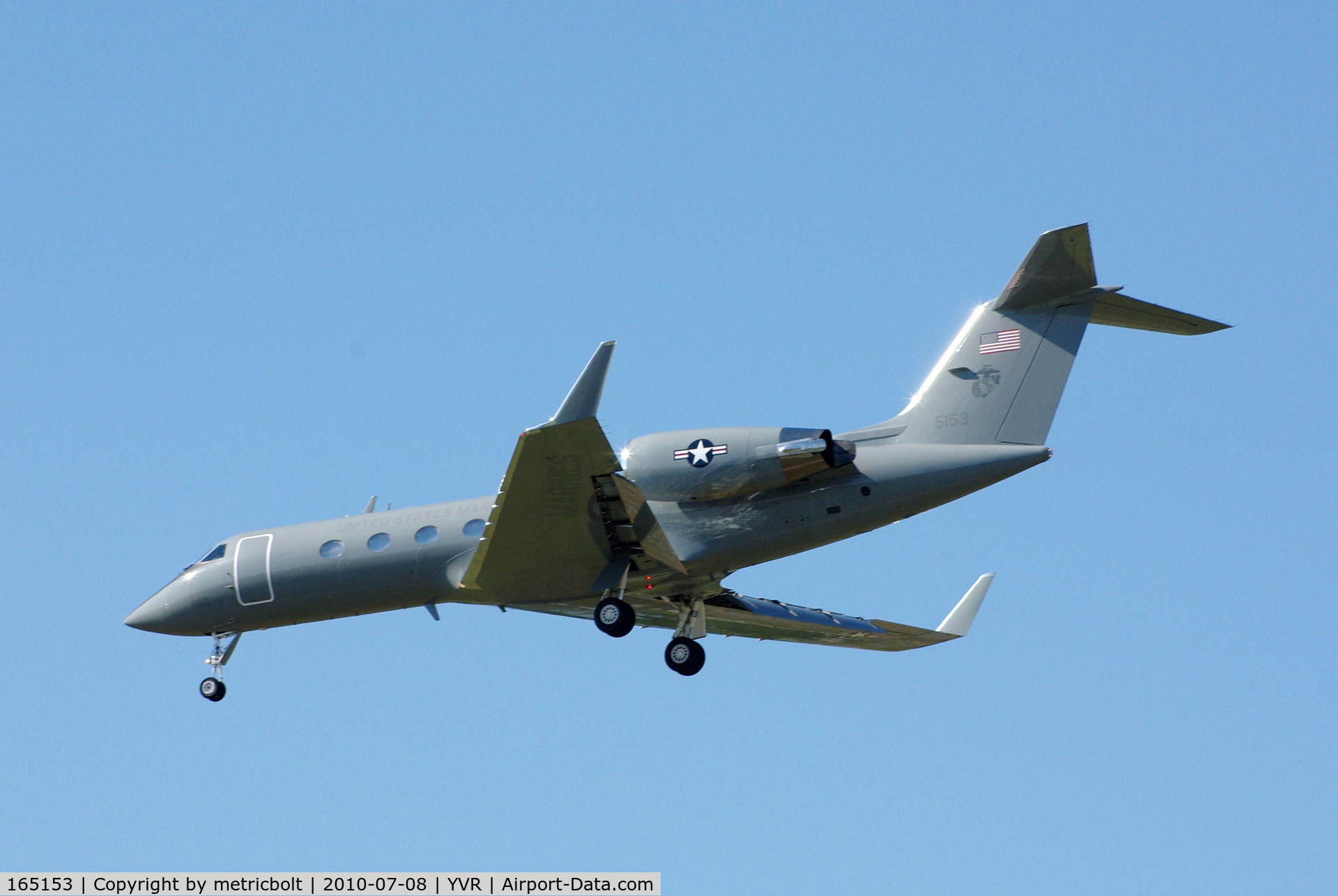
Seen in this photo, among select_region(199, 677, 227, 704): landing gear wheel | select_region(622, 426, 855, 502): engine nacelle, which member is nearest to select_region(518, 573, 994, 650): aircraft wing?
select_region(622, 426, 855, 502): engine nacelle

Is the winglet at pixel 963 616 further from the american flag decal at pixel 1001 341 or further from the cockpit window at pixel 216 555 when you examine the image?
the cockpit window at pixel 216 555

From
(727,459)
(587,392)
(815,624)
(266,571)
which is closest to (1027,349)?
(727,459)

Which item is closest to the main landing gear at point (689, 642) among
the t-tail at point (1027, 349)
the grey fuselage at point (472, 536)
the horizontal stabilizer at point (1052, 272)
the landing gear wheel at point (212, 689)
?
the grey fuselage at point (472, 536)

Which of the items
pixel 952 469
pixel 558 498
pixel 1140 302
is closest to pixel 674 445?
pixel 558 498

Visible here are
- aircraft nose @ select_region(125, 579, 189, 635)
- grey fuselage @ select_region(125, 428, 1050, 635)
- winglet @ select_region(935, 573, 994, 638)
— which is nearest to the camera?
grey fuselage @ select_region(125, 428, 1050, 635)

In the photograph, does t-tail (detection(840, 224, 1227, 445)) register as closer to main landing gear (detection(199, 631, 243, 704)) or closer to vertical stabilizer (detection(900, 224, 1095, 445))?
vertical stabilizer (detection(900, 224, 1095, 445))

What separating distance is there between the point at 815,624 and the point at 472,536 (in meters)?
6.51

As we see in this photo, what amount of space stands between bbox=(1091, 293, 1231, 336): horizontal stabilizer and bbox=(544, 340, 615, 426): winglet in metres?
7.01

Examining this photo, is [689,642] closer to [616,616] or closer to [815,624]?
[616,616]

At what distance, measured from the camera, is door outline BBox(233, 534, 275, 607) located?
2302 cm

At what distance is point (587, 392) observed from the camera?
691 inches

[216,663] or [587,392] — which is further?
[216,663]

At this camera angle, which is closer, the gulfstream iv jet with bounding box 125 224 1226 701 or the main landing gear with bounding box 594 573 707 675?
the gulfstream iv jet with bounding box 125 224 1226 701

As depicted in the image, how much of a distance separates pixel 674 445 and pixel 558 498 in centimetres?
179
